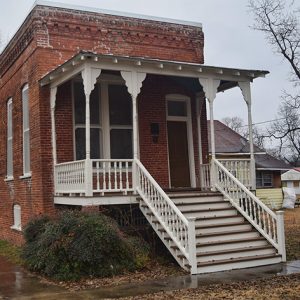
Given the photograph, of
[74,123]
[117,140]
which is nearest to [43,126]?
[74,123]

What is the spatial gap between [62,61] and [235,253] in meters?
7.63

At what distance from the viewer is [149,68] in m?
12.8

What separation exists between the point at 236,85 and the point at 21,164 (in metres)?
7.54

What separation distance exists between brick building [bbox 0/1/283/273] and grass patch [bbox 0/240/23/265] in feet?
1.41

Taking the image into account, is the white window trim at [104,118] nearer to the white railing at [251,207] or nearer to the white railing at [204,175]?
the white railing at [204,175]

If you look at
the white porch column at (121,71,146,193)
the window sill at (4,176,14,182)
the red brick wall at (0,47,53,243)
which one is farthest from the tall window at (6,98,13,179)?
the white porch column at (121,71,146,193)

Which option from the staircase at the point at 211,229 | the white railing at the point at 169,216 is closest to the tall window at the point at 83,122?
the white railing at the point at 169,216

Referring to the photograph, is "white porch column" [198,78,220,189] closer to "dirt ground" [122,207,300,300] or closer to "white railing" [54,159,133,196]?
"white railing" [54,159,133,196]

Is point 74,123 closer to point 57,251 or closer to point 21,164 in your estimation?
point 21,164

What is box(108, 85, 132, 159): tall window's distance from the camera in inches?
580

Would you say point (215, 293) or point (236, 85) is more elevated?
point (236, 85)

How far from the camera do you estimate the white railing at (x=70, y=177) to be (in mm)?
12133

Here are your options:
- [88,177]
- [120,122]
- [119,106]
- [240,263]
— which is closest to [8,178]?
[120,122]

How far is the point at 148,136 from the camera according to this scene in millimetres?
15312
